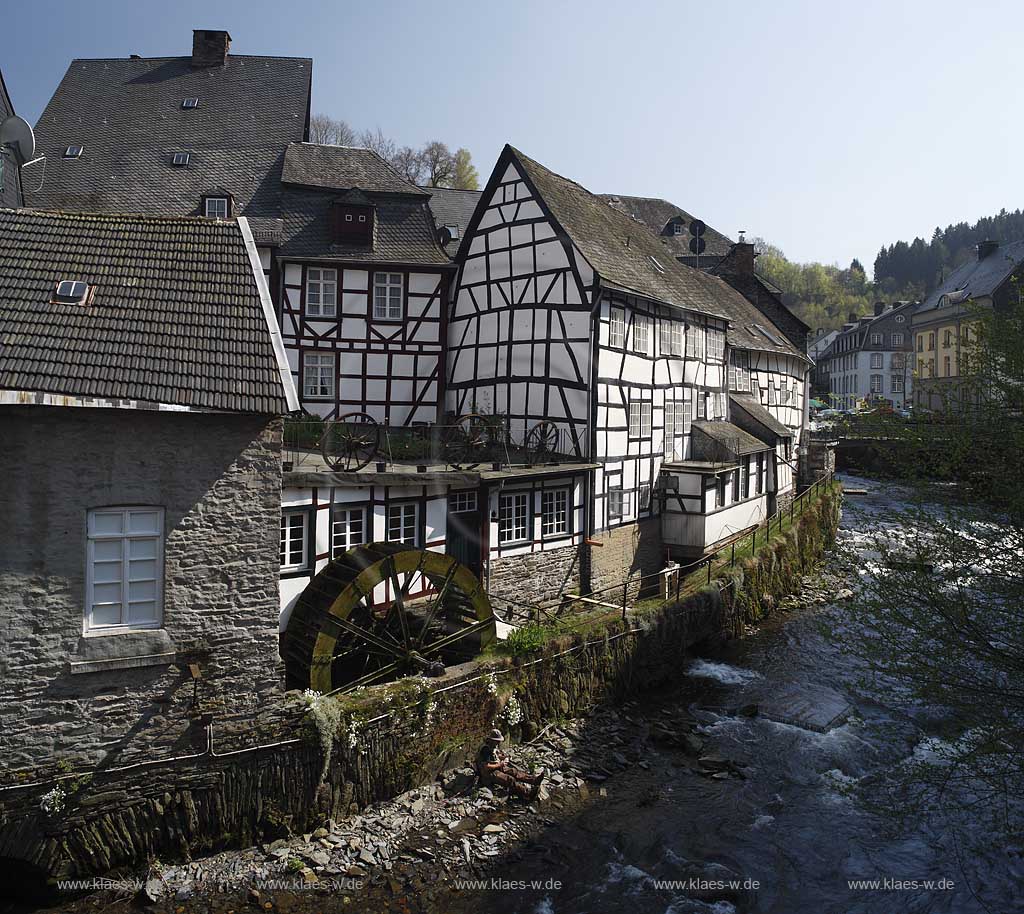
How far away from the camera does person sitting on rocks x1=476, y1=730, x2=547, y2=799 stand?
421 inches

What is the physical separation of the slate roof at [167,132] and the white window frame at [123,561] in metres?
13.0

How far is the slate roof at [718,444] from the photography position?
67.2ft

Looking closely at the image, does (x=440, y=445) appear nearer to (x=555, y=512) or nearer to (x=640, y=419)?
(x=555, y=512)

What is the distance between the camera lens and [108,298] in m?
9.14

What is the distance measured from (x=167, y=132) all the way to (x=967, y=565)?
2309 cm

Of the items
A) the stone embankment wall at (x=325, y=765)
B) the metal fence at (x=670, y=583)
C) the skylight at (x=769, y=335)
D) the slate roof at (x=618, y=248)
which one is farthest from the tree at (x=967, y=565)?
the skylight at (x=769, y=335)

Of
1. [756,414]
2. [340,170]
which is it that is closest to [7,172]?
[340,170]

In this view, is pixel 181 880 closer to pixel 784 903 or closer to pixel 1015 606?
pixel 784 903

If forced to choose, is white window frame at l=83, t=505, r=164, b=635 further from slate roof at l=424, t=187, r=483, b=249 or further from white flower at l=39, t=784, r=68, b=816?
slate roof at l=424, t=187, r=483, b=249

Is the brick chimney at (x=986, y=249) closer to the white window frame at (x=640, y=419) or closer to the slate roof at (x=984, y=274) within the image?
the slate roof at (x=984, y=274)

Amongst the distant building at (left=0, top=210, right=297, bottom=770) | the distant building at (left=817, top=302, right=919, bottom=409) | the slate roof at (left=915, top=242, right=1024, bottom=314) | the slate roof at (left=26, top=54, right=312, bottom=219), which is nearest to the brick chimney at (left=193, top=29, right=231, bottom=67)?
the slate roof at (left=26, top=54, right=312, bottom=219)

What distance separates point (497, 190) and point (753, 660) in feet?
38.9

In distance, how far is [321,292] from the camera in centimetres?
1894

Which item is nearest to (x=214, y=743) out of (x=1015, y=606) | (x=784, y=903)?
(x=784, y=903)
